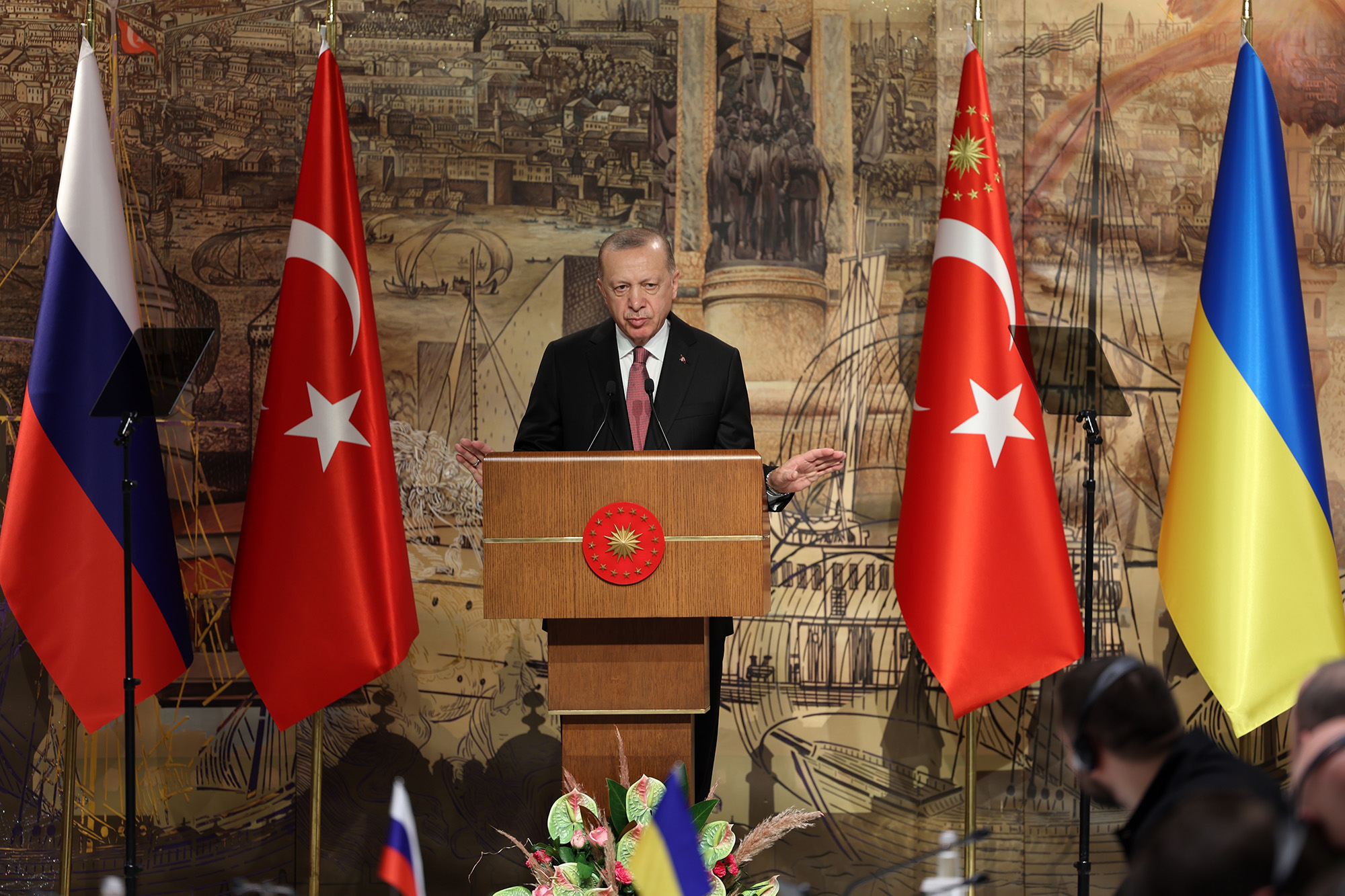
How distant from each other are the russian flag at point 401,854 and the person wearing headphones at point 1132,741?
95 centimetres

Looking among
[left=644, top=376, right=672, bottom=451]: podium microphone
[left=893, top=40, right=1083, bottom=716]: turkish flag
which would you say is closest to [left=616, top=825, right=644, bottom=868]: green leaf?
[left=644, top=376, right=672, bottom=451]: podium microphone

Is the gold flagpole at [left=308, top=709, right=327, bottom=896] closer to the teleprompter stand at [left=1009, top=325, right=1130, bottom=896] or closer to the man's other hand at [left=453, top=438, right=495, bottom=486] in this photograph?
the man's other hand at [left=453, top=438, right=495, bottom=486]

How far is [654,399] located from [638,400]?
0.18ft

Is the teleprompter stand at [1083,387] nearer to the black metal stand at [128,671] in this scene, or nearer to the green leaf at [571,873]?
the green leaf at [571,873]

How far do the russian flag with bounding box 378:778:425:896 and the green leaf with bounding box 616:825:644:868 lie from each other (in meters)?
1.08

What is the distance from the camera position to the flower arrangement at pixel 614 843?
2.48 m

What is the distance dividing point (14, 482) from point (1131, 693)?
3.40 meters

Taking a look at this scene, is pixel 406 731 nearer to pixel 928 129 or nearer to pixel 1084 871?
pixel 1084 871

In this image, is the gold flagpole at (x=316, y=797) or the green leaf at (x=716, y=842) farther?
the gold flagpole at (x=316, y=797)

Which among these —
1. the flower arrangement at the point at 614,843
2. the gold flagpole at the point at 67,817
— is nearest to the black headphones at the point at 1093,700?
the flower arrangement at the point at 614,843

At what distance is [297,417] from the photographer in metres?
3.47

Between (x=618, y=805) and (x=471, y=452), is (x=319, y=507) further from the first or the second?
(x=618, y=805)

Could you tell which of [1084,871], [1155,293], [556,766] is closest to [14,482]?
[556,766]

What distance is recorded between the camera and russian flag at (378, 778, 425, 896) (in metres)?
1.42
